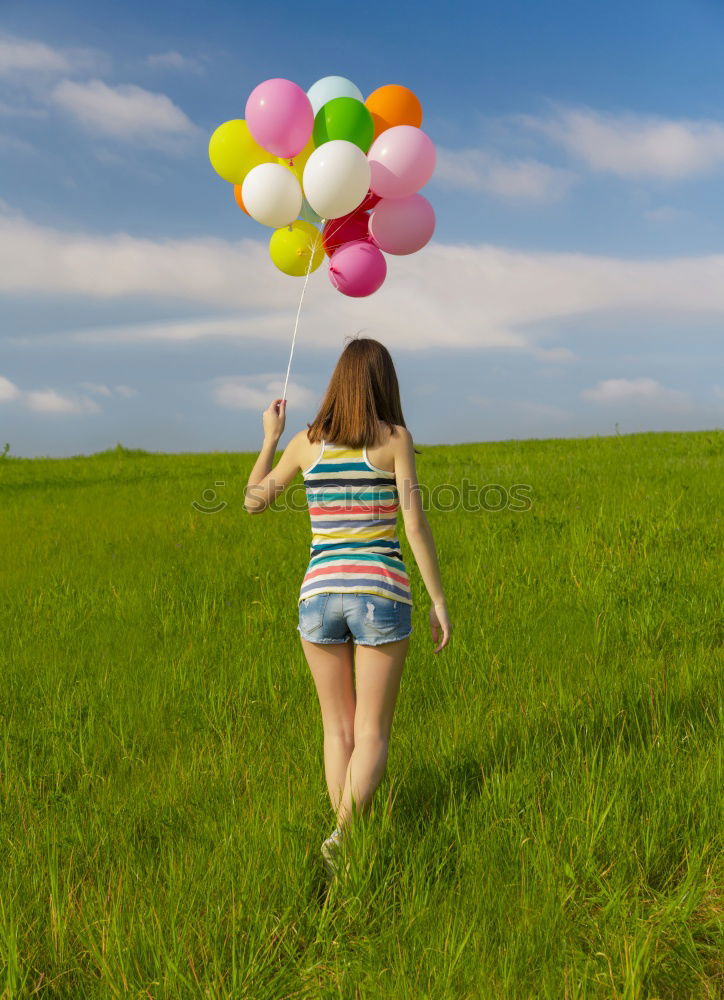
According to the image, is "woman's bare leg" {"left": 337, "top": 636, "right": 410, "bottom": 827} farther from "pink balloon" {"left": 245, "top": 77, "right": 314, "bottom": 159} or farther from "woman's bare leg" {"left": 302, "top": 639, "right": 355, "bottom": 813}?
"pink balloon" {"left": 245, "top": 77, "right": 314, "bottom": 159}

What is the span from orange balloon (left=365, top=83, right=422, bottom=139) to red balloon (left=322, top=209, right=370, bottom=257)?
61 cm

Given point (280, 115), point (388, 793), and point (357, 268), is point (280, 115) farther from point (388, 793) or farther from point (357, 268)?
point (388, 793)

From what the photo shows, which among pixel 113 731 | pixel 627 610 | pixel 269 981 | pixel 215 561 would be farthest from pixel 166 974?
pixel 215 561

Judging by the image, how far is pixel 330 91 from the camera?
17.5ft

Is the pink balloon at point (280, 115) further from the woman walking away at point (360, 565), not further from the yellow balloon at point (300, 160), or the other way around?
the woman walking away at point (360, 565)

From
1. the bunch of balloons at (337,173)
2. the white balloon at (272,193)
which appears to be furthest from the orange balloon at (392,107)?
the white balloon at (272,193)

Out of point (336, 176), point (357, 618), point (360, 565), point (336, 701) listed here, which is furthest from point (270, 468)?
point (336, 176)

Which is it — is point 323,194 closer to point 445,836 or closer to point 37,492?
point 445,836

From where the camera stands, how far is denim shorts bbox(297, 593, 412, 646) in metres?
3.03

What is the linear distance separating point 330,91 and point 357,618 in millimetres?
3934

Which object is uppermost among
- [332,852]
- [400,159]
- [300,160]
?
[300,160]

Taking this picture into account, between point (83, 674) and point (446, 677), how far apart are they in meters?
2.46

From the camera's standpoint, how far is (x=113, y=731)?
4.50 m

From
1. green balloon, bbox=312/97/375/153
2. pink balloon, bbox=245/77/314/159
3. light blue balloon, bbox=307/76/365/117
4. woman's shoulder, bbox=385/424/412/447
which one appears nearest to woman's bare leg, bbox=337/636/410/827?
woman's shoulder, bbox=385/424/412/447
